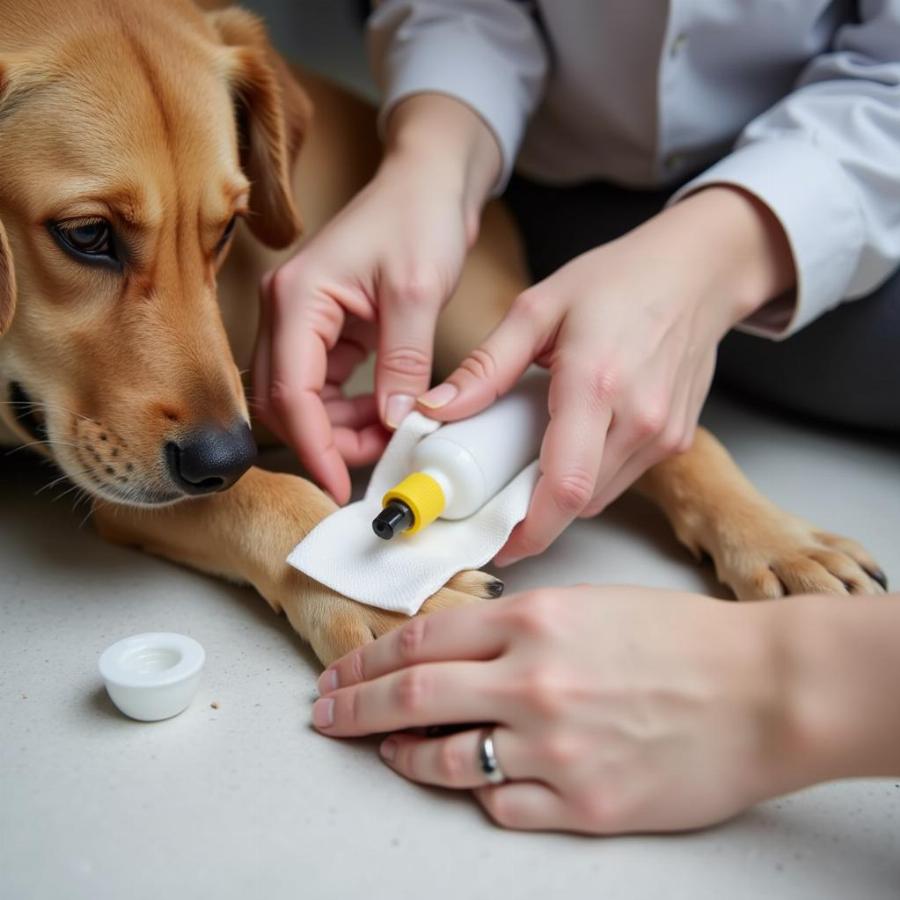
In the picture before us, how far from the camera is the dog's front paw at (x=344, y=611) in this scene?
102cm

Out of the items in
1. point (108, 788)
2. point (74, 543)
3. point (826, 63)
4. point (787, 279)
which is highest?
point (826, 63)

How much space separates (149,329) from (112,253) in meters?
0.09

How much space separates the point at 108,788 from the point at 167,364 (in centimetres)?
46

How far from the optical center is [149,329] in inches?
45.9

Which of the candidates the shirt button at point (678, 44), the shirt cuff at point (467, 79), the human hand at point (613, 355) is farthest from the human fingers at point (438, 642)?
the shirt button at point (678, 44)

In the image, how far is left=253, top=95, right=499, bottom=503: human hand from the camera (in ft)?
4.00

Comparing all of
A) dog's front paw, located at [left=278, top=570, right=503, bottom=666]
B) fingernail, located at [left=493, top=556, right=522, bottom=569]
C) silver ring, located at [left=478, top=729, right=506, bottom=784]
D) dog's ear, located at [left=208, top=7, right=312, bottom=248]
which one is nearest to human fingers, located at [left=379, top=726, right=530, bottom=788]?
silver ring, located at [left=478, top=729, right=506, bottom=784]

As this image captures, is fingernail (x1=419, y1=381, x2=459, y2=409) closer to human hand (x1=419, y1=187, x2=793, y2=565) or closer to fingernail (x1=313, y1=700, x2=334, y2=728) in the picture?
human hand (x1=419, y1=187, x2=793, y2=565)

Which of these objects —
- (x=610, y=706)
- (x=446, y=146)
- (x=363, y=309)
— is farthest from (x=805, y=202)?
(x=610, y=706)

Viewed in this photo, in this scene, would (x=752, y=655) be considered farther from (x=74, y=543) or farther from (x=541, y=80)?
(x=541, y=80)

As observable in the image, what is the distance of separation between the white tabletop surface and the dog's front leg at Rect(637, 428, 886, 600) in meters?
0.29

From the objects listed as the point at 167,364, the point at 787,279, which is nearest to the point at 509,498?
the point at 167,364

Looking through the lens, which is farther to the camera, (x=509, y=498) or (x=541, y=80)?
(x=541, y=80)

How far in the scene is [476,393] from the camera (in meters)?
1.12
